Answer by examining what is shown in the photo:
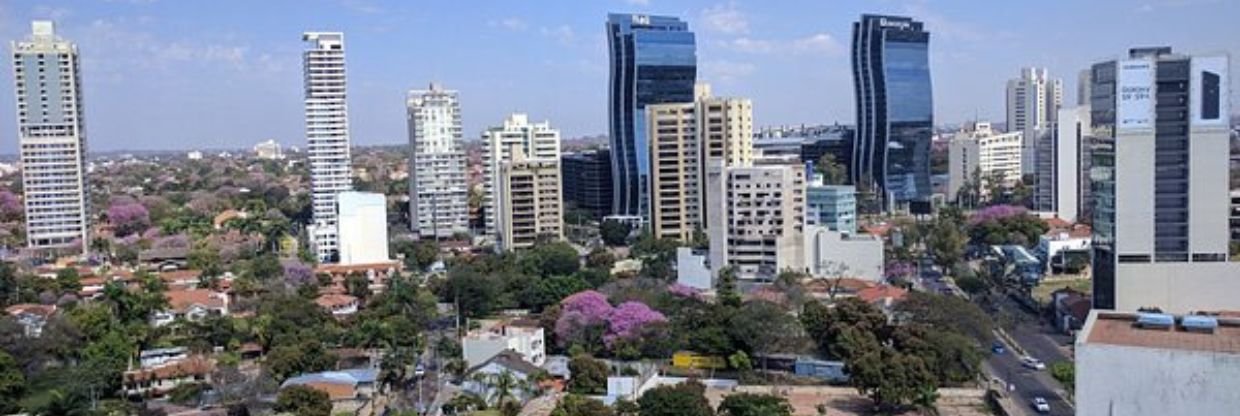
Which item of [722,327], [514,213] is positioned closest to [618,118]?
[514,213]

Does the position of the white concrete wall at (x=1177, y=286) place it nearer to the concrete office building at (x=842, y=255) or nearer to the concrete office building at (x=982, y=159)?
the concrete office building at (x=842, y=255)

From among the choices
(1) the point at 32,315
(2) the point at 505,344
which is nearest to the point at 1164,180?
(2) the point at 505,344

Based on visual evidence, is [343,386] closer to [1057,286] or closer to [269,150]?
[1057,286]

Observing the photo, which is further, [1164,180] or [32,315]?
[32,315]

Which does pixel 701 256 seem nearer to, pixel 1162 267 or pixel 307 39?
pixel 1162 267

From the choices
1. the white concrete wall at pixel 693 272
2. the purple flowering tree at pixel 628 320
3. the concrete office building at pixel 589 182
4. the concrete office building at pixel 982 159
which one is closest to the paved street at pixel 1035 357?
the purple flowering tree at pixel 628 320

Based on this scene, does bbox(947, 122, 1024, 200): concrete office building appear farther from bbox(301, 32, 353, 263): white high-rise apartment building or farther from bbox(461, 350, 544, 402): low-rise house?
bbox(461, 350, 544, 402): low-rise house
